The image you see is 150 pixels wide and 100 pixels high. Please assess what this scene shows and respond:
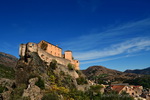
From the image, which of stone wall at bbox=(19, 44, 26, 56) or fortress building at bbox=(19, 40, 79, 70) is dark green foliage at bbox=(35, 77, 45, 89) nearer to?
fortress building at bbox=(19, 40, 79, 70)

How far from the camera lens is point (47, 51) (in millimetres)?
42062

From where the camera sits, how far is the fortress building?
34.7 m

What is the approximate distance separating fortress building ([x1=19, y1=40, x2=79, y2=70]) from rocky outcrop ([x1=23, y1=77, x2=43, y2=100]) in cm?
877

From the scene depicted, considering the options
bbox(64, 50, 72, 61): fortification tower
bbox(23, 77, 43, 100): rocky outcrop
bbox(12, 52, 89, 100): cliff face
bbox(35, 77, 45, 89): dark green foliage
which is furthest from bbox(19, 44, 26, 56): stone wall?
bbox(64, 50, 72, 61): fortification tower

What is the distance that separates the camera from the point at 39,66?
33812 millimetres

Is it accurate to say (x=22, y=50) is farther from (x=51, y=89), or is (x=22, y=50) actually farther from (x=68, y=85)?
(x=68, y=85)

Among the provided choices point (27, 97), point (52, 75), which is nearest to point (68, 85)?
point (52, 75)

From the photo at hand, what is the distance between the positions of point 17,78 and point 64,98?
11405 millimetres

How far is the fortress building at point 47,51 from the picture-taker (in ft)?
114

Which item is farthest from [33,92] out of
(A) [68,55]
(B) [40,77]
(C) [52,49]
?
(A) [68,55]

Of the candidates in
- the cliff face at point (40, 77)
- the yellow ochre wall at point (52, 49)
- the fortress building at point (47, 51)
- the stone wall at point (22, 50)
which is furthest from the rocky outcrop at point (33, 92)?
the yellow ochre wall at point (52, 49)

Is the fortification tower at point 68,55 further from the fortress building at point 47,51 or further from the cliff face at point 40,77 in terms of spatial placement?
the cliff face at point 40,77

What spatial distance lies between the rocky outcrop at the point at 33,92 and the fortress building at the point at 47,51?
28.8 ft

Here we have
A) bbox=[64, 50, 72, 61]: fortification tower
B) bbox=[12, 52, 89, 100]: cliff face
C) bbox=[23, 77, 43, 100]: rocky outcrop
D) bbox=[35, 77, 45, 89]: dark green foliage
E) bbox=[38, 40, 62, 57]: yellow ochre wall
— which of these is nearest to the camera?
bbox=[23, 77, 43, 100]: rocky outcrop
